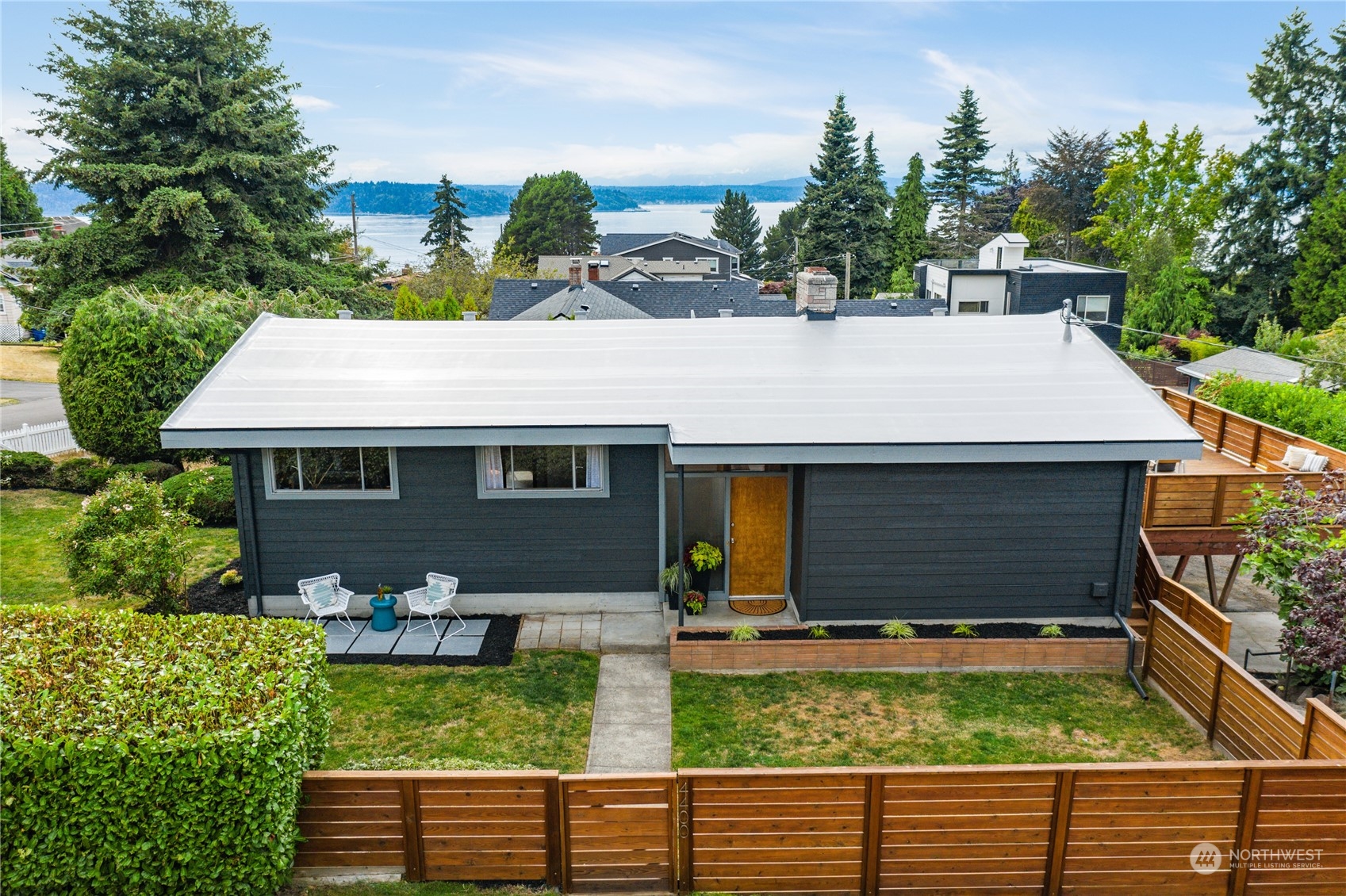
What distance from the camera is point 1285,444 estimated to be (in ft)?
49.9

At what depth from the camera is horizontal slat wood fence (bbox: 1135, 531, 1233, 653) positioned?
1016 centimetres

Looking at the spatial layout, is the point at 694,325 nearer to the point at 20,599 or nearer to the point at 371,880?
the point at 371,880

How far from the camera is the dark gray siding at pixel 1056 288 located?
36156mm

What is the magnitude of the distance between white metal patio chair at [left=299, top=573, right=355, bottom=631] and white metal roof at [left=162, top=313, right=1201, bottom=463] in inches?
73.7

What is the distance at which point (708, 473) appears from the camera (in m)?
12.0

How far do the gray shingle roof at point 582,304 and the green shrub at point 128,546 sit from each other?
21849 millimetres

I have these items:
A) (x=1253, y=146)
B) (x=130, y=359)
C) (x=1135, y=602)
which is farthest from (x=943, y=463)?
(x=1253, y=146)

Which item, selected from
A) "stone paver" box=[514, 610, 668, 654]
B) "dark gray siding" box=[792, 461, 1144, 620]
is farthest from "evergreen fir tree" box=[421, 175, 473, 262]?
A: "dark gray siding" box=[792, 461, 1144, 620]

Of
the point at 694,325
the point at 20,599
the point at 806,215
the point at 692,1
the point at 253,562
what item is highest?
the point at 692,1

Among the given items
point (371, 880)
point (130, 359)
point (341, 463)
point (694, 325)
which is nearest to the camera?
point (371, 880)

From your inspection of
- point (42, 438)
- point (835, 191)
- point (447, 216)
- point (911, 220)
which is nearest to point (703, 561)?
point (42, 438)

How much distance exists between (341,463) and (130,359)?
9.06 m

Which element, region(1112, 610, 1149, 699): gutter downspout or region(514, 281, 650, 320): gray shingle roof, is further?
region(514, 281, 650, 320): gray shingle roof

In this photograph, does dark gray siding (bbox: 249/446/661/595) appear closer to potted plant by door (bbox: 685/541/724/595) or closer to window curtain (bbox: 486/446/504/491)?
window curtain (bbox: 486/446/504/491)
